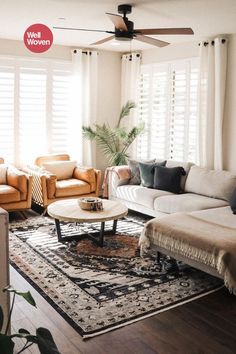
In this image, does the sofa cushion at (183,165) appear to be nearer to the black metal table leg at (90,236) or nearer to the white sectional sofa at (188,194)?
the white sectional sofa at (188,194)

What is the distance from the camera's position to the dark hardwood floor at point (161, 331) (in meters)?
2.74

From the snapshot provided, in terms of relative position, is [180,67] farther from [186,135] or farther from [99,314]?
[99,314]

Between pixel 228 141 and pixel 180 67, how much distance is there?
1.53 m

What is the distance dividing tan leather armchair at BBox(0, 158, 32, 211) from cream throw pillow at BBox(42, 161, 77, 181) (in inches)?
28.4

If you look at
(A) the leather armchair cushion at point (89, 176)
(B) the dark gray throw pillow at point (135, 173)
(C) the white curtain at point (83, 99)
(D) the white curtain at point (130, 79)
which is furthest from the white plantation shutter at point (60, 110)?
(B) the dark gray throw pillow at point (135, 173)

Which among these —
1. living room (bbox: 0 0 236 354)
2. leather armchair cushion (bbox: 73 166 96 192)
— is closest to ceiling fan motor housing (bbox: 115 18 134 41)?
living room (bbox: 0 0 236 354)

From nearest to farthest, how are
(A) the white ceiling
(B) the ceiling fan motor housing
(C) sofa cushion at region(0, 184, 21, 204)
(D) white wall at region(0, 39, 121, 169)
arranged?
(A) the white ceiling, (B) the ceiling fan motor housing, (C) sofa cushion at region(0, 184, 21, 204), (D) white wall at region(0, 39, 121, 169)

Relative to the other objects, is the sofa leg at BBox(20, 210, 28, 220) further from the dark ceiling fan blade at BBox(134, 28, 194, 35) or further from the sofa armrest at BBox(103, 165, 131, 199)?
the dark ceiling fan blade at BBox(134, 28, 194, 35)

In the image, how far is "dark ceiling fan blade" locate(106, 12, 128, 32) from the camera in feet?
12.7

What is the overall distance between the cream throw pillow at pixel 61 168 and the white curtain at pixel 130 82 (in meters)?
1.32

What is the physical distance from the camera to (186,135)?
663cm

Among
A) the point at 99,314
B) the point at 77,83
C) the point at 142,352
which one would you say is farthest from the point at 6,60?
the point at 142,352

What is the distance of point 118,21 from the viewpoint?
159 inches

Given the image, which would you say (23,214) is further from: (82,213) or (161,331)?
(161,331)
